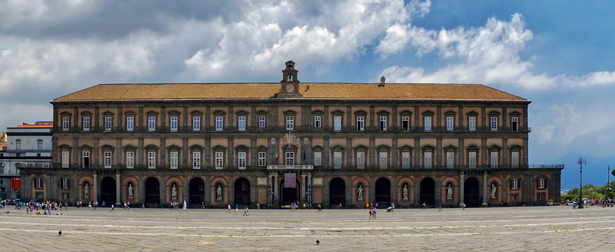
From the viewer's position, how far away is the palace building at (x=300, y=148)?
246 ft

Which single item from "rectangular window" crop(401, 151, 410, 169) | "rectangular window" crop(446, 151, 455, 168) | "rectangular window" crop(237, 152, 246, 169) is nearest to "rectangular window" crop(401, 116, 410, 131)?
"rectangular window" crop(401, 151, 410, 169)

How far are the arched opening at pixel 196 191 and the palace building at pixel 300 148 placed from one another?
0.59 ft

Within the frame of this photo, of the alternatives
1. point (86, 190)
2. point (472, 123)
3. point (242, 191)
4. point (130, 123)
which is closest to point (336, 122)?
point (242, 191)

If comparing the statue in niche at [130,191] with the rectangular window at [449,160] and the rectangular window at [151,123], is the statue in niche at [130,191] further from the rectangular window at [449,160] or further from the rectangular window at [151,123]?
the rectangular window at [449,160]

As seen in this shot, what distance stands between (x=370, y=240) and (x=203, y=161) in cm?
4031

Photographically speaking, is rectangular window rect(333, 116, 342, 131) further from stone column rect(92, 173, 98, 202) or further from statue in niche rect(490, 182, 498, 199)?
stone column rect(92, 173, 98, 202)

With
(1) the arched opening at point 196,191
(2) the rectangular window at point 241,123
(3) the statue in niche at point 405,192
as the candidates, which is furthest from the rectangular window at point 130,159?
(3) the statue in niche at point 405,192

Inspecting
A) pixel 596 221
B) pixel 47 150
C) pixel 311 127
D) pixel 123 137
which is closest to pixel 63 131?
pixel 123 137

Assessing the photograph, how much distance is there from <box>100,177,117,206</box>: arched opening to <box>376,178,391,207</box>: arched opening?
34.7m

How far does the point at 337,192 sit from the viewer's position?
76.4 meters

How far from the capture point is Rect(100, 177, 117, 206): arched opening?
3085 inches

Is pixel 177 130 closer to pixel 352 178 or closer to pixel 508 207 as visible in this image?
pixel 352 178

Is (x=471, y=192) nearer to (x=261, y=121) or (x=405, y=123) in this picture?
(x=405, y=123)

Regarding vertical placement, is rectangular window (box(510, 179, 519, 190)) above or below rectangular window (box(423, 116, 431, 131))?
below
